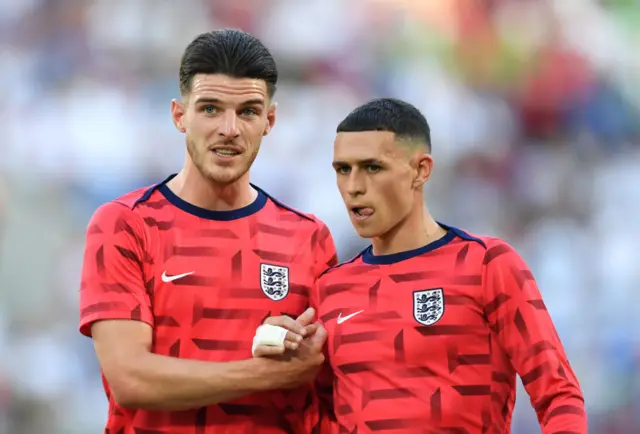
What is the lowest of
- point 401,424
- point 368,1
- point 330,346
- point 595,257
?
point 401,424

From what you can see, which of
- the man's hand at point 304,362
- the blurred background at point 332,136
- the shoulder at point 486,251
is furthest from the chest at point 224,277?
the blurred background at point 332,136

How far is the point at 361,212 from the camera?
3.42m

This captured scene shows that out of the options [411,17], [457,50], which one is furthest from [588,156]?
[411,17]

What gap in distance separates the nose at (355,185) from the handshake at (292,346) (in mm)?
459

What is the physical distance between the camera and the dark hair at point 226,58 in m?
3.50

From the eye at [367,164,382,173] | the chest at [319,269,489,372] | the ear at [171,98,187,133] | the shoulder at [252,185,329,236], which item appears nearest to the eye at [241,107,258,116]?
the ear at [171,98,187,133]

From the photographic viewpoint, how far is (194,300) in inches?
135

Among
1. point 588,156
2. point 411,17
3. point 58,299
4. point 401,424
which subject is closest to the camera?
point 401,424

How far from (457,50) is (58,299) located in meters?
4.03

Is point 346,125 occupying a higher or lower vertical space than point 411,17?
lower

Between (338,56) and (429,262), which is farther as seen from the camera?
(338,56)

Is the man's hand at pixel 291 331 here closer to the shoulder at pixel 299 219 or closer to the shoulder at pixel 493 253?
the shoulder at pixel 299 219

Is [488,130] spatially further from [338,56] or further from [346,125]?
[346,125]

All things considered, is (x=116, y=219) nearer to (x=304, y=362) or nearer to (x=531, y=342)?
(x=304, y=362)
